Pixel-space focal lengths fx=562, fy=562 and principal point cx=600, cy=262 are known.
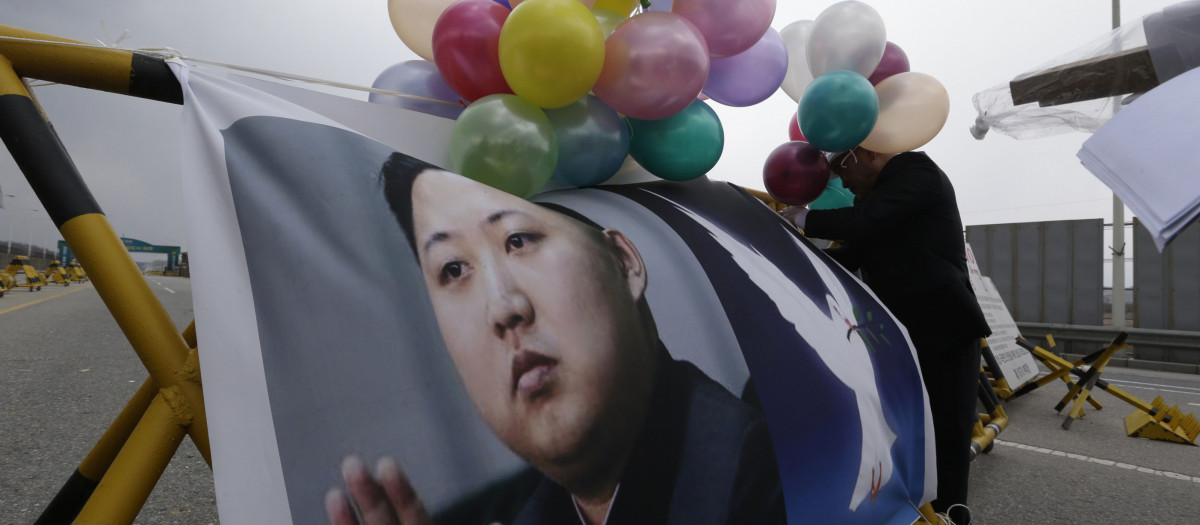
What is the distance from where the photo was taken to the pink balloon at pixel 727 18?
156 centimetres

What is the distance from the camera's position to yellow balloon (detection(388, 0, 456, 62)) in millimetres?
1688

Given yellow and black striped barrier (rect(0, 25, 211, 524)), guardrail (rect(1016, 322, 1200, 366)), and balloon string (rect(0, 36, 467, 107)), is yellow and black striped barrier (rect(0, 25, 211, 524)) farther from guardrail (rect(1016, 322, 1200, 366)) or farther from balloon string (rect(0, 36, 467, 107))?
guardrail (rect(1016, 322, 1200, 366))

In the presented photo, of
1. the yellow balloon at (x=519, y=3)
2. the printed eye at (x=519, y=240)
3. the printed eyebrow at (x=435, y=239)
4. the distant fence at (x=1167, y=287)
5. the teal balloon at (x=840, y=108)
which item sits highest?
the yellow balloon at (x=519, y=3)

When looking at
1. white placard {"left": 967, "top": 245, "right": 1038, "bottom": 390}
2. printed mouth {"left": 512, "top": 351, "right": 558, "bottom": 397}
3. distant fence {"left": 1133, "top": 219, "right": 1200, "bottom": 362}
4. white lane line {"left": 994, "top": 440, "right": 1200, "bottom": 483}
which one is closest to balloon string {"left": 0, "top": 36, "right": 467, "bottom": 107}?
printed mouth {"left": 512, "top": 351, "right": 558, "bottom": 397}

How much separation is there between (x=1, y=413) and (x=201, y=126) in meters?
4.25

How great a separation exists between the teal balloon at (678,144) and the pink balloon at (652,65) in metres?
0.10

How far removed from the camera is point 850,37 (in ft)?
6.20

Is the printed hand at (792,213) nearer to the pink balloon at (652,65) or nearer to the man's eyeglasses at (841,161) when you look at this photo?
the man's eyeglasses at (841,161)

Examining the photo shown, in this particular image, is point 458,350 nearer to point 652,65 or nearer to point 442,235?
point 442,235

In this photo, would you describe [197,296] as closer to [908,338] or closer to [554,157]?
[554,157]

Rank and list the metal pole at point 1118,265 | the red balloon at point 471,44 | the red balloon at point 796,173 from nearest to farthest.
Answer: the red balloon at point 471,44, the red balloon at point 796,173, the metal pole at point 1118,265

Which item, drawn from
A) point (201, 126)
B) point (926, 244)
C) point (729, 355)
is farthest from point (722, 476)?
point (926, 244)

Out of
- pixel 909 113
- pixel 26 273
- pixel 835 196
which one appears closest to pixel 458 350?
pixel 909 113

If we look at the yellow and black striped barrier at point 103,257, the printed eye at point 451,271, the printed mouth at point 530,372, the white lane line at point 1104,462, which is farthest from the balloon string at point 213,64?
the white lane line at point 1104,462
